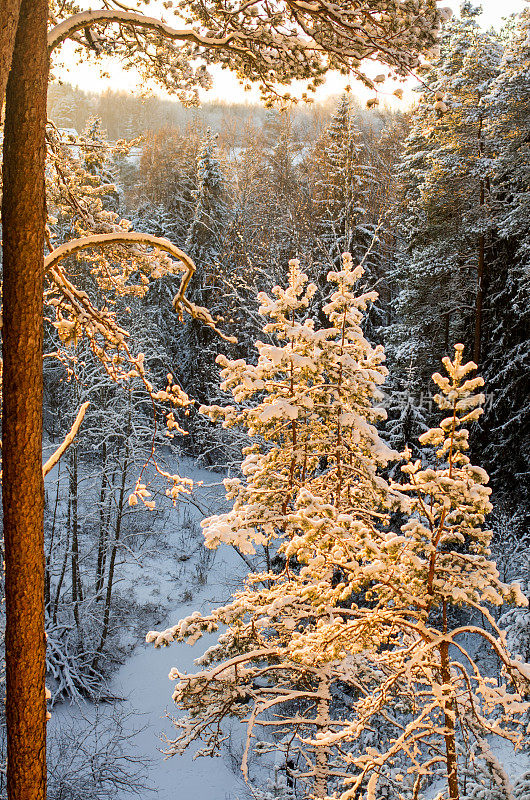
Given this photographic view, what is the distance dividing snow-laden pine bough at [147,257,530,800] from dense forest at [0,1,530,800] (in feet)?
0.13

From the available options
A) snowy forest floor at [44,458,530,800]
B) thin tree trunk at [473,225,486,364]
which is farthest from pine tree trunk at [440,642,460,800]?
thin tree trunk at [473,225,486,364]

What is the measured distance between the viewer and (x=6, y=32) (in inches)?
91.7

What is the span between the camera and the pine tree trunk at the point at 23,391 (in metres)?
2.64

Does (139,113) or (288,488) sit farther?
(139,113)

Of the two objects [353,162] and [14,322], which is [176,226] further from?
[14,322]

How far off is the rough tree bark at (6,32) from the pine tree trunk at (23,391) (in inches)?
10.6

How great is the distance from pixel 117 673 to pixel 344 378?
43.7ft

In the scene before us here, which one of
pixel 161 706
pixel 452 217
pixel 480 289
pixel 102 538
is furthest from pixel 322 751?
pixel 452 217

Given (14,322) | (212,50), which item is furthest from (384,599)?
(212,50)

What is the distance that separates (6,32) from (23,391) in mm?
1675

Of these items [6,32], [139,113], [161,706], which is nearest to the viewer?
[6,32]

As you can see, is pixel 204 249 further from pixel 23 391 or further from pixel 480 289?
pixel 23 391

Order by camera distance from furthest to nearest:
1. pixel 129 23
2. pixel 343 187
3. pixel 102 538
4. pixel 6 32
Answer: pixel 343 187, pixel 102 538, pixel 129 23, pixel 6 32

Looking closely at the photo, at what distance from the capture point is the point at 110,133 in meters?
50.4
